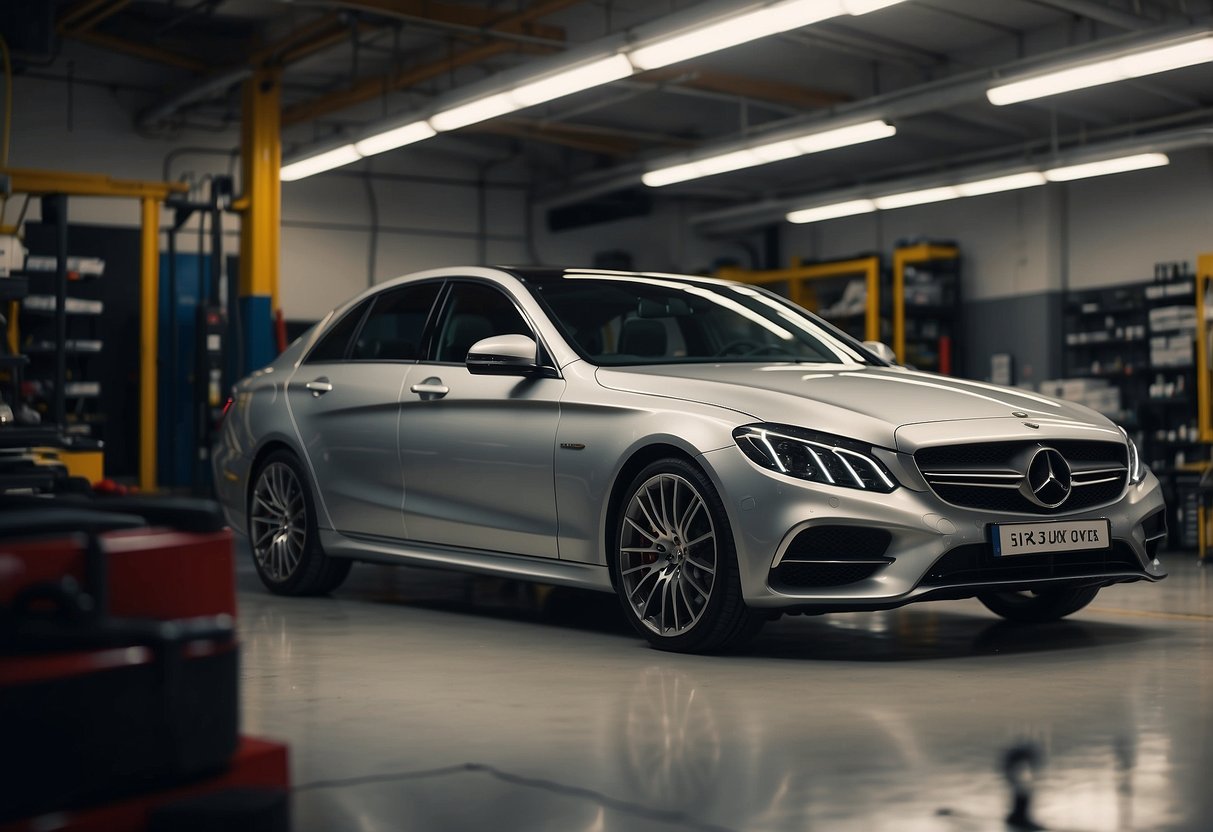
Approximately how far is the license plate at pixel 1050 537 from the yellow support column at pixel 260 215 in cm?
1150

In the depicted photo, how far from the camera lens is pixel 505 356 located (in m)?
5.93

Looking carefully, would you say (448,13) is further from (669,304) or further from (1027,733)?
(1027,733)

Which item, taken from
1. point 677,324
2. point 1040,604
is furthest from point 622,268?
point 1040,604

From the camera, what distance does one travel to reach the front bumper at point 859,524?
16.3ft

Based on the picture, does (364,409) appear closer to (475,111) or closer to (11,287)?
(11,287)

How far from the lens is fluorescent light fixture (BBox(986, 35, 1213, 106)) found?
425 inches

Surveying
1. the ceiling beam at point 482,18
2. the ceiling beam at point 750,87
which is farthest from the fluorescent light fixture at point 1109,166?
the ceiling beam at point 482,18

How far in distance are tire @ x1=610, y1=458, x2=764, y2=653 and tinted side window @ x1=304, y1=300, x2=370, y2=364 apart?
2242 millimetres

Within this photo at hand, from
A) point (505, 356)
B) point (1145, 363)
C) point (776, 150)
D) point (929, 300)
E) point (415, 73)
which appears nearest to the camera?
point (505, 356)

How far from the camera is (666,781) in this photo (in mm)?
3451

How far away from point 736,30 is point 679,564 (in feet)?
19.3

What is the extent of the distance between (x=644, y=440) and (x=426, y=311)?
5.88 feet

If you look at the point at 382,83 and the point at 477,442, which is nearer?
the point at 477,442

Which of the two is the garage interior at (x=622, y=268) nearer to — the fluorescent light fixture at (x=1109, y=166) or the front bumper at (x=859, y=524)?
the fluorescent light fixture at (x=1109, y=166)
